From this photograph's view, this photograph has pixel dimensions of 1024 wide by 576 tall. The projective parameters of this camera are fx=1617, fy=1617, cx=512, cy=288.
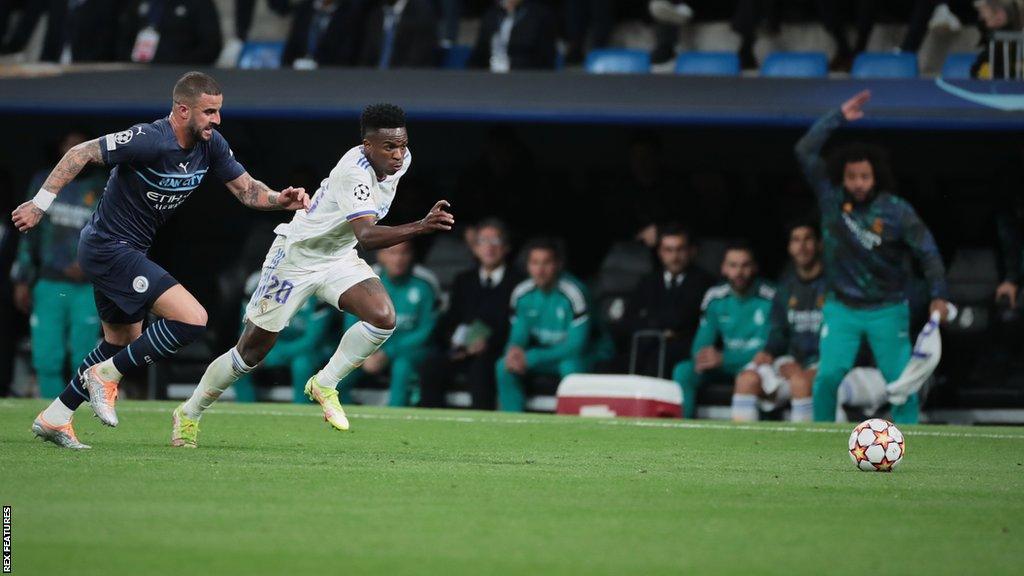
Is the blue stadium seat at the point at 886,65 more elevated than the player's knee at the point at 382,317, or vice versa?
the blue stadium seat at the point at 886,65

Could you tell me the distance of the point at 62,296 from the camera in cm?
1491

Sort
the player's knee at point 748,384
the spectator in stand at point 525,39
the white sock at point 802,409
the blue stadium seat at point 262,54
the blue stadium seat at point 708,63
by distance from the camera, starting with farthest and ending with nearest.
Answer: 1. the blue stadium seat at point 262,54
2. the blue stadium seat at point 708,63
3. the spectator in stand at point 525,39
4. the player's knee at point 748,384
5. the white sock at point 802,409

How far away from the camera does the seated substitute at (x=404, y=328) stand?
1493cm

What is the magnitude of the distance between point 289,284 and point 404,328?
5.87m

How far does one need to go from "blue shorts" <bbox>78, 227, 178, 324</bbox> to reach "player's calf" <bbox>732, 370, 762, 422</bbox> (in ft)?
20.5

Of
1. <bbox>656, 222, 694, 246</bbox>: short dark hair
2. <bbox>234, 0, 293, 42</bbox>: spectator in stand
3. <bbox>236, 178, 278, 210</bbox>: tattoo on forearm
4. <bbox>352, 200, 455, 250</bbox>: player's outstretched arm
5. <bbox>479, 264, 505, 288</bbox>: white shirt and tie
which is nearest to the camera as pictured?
<bbox>352, 200, 455, 250</bbox>: player's outstretched arm

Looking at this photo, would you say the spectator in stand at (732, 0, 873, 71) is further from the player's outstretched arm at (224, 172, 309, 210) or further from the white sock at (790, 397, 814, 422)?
the player's outstretched arm at (224, 172, 309, 210)

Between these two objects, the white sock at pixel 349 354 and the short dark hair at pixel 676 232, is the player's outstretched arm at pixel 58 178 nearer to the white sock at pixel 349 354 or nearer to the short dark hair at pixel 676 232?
the white sock at pixel 349 354

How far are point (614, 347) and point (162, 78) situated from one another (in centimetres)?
495

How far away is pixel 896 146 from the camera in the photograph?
52.9ft

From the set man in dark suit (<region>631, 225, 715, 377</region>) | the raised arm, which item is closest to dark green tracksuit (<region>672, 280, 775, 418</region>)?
man in dark suit (<region>631, 225, 715, 377</region>)

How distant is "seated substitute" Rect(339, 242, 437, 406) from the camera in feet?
49.0

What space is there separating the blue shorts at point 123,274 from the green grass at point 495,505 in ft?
2.67

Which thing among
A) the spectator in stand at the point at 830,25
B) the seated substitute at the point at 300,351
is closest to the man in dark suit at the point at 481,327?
the seated substitute at the point at 300,351
